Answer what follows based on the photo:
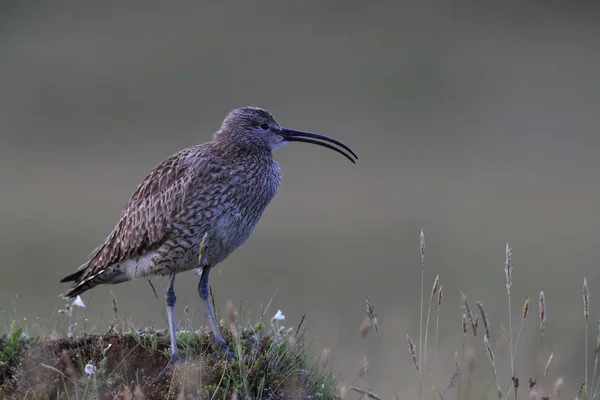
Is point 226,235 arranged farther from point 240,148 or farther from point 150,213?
point 240,148

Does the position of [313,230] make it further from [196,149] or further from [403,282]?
[196,149]

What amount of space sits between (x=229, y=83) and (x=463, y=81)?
1496 cm

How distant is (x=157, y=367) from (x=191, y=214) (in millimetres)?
1195

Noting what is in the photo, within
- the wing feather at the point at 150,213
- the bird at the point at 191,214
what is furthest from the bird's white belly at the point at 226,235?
the wing feather at the point at 150,213

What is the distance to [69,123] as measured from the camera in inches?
2029

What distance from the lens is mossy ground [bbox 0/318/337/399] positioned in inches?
241

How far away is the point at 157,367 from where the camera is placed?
6648mm

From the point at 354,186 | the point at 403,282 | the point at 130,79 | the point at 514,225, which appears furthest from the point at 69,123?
the point at 403,282

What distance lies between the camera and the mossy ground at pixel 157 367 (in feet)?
20.1

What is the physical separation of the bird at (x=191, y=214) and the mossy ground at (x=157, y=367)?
1.19ft

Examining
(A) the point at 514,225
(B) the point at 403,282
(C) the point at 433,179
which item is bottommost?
(B) the point at 403,282

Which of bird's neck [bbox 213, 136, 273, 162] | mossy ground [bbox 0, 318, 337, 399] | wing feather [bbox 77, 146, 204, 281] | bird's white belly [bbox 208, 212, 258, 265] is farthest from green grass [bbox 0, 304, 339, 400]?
bird's neck [bbox 213, 136, 273, 162]

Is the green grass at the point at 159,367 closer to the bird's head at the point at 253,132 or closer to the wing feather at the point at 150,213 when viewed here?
the wing feather at the point at 150,213

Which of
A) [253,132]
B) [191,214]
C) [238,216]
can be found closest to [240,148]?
[253,132]
